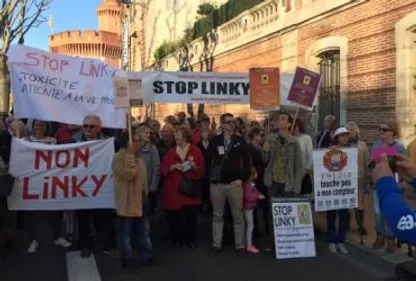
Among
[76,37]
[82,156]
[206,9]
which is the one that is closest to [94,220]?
[82,156]

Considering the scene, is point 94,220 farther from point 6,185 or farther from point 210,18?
point 210,18

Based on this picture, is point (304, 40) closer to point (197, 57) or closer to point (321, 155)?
point (321, 155)

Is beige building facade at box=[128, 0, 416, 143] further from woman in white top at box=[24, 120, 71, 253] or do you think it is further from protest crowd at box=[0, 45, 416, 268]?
woman in white top at box=[24, 120, 71, 253]

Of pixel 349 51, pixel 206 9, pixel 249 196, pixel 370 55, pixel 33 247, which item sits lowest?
pixel 33 247

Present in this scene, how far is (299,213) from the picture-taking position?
7594 mm

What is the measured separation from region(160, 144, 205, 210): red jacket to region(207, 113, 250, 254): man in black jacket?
0.31 m

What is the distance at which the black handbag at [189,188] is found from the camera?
310 inches

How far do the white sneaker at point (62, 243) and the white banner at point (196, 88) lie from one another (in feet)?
11.1

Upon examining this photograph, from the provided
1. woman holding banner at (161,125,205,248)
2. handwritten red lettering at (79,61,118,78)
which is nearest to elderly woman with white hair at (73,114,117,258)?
woman holding banner at (161,125,205,248)

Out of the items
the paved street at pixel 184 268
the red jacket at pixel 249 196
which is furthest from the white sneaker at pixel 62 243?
the red jacket at pixel 249 196

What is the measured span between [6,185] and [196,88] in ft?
14.5

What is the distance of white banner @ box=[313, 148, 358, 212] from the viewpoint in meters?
7.70

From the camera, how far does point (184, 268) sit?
22.6 ft

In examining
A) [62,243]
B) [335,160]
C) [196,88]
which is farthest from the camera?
[196,88]
